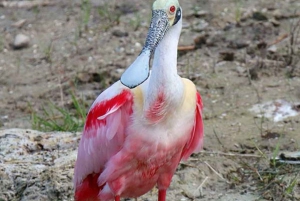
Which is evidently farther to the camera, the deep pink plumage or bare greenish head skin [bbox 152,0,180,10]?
the deep pink plumage

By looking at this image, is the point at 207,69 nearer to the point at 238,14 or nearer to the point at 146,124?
the point at 238,14

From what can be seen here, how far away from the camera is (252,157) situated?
5.56 m

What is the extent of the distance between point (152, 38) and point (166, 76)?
21 cm

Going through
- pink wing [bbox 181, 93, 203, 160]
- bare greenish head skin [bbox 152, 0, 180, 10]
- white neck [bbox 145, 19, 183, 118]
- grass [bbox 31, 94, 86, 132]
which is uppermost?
bare greenish head skin [bbox 152, 0, 180, 10]

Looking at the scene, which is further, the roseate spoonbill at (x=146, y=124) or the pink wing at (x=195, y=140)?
the pink wing at (x=195, y=140)

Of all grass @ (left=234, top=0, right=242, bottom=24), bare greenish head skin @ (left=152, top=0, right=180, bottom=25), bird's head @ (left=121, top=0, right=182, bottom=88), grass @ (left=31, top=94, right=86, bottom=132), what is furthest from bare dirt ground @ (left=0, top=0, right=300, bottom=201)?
bare greenish head skin @ (left=152, top=0, right=180, bottom=25)

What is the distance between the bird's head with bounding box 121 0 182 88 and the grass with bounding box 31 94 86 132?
1800mm

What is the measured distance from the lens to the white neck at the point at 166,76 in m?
4.27

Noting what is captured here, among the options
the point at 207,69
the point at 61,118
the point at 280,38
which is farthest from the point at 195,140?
the point at 280,38

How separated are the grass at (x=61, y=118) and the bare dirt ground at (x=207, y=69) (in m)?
0.14

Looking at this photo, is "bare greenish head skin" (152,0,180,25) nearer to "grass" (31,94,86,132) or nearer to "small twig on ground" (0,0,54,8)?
"grass" (31,94,86,132)

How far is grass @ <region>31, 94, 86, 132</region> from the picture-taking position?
6039 millimetres

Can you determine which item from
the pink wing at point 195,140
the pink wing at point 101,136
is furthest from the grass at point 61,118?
the pink wing at point 195,140

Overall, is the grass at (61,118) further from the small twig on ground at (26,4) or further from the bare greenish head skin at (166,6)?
the small twig on ground at (26,4)
